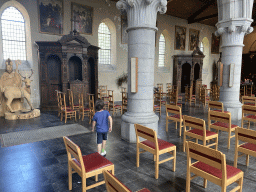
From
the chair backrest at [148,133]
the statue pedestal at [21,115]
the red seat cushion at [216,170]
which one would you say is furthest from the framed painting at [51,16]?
→ the red seat cushion at [216,170]

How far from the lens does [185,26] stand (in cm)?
1477

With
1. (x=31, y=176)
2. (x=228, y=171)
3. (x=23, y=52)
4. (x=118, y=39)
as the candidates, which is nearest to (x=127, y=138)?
(x=31, y=176)

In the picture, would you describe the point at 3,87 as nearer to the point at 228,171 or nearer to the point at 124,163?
the point at 124,163

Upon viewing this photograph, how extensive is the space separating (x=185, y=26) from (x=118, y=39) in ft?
19.7

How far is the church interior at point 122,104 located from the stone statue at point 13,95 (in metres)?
0.04

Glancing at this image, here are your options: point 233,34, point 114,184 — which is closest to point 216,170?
point 114,184

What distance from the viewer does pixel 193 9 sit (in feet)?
43.4

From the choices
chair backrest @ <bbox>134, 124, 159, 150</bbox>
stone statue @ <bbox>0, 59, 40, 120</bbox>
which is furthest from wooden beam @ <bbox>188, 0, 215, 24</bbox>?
chair backrest @ <bbox>134, 124, 159, 150</bbox>

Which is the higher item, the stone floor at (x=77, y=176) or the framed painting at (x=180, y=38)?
the framed painting at (x=180, y=38)

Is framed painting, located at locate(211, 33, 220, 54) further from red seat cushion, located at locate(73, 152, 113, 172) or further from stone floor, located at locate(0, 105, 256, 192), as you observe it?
red seat cushion, located at locate(73, 152, 113, 172)

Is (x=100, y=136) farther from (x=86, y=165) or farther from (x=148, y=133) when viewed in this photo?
(x=86, y=165)

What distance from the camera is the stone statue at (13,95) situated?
721cm

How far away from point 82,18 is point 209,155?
32.9 ft

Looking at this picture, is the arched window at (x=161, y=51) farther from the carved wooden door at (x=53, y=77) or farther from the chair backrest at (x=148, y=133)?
the chair backrest at (x=148, y=133)
